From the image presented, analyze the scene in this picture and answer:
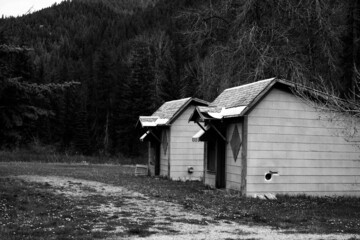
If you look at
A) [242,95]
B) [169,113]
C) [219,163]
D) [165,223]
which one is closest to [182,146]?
[169,113]

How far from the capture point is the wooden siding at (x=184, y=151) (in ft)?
88.2

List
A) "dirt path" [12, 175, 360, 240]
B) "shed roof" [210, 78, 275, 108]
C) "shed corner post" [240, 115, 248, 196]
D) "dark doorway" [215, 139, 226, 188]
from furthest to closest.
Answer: "dark doorway" [215, 139, 226, 188], "shed roof" [210, 78, 275, 108], "shed corner post" [240, 115, 248, 196], "dirt path" [12, 175, 360, 240]

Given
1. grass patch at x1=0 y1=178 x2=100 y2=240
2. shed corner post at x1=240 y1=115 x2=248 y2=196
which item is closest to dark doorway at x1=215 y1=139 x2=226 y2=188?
shed corner post at x1=240 y1=115 x2=248 y2=196

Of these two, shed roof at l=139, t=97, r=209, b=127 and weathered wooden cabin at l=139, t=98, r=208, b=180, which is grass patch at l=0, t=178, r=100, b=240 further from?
shed roof at l=139, t=97, r=209, b=127

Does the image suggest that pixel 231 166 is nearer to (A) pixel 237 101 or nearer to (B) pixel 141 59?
(A) pixel 237 101

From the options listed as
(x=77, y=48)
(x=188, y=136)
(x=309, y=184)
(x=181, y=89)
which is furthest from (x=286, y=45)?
(x=77, y=48)

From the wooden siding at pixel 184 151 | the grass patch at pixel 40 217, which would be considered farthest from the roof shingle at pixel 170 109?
the grass patch at pixel 40 217

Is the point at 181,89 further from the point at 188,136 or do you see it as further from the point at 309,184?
the point at 309,184

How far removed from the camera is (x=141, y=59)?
2724 inches

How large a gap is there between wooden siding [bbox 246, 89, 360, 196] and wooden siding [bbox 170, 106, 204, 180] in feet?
25.4

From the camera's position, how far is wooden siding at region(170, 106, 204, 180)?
26891 mm

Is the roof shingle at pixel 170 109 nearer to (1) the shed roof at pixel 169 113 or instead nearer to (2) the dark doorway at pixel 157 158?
(1) the shed roof at pixel 169 113

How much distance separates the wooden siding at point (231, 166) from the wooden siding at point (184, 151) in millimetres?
7063

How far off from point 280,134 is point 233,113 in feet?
6.37
